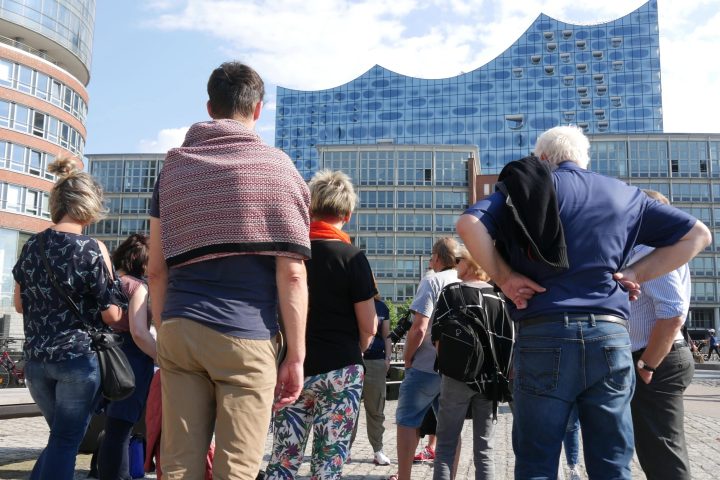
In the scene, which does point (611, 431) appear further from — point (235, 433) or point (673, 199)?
point (673, 199)

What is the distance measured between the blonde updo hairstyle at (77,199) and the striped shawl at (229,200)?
151 cm

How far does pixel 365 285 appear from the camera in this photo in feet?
12.5

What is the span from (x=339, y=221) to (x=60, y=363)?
1732 mm

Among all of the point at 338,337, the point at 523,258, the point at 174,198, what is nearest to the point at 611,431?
the point at 523,258

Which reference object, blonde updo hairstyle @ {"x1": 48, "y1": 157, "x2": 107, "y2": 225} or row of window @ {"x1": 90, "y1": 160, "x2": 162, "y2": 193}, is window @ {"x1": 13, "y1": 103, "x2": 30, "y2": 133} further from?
blonde updo hairstyle @ {"x1": 48, "y1": 157, "x2": 107, "y2": 225}

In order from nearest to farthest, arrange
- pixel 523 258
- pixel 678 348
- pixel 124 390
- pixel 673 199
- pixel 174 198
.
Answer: pixel 174 198, pixel 523 258, pixel 124 390, pixel 678 348, pixel 673 199

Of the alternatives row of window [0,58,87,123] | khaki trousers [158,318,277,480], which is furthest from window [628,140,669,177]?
khaki trousers [158,318,277,480]

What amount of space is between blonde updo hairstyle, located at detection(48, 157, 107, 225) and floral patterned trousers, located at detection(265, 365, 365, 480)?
1657 millimetres

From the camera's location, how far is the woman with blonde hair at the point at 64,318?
3799 millimetres

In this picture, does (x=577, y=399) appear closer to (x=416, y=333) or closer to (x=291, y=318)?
(x=291, y=318)

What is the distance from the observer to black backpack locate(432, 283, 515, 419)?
4910mm

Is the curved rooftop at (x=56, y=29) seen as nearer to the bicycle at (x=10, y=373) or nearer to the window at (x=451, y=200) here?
the bicycle at (x=10, y=373)

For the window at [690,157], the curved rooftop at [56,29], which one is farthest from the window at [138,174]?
the window at [690,157]

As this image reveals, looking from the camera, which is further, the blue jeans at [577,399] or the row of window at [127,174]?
the row of window at [127,174]
